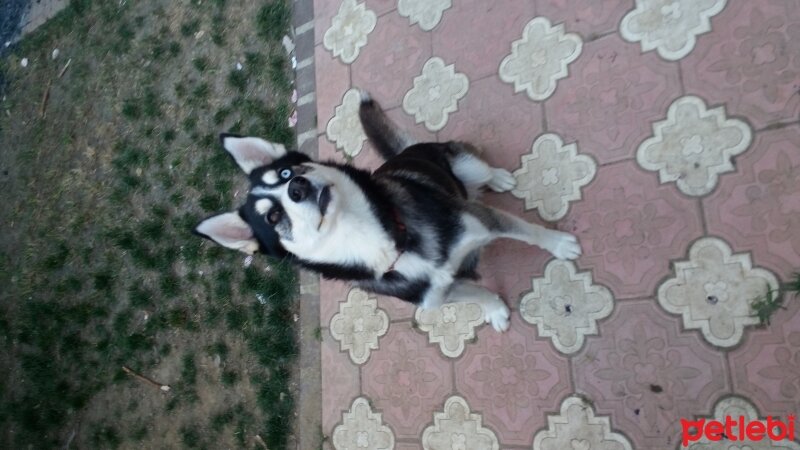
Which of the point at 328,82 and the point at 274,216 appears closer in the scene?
the point at 274,216

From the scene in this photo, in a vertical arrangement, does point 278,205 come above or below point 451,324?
above

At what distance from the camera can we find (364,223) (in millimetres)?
2270

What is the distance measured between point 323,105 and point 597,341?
2544mm

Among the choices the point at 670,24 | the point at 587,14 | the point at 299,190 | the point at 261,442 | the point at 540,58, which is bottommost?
the point at 261,442

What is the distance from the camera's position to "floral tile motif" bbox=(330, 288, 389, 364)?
3.47 metres

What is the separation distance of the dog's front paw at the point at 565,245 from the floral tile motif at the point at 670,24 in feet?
3.52

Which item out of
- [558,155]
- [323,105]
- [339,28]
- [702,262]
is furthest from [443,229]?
[339,28]

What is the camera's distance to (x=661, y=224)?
8.76 feet

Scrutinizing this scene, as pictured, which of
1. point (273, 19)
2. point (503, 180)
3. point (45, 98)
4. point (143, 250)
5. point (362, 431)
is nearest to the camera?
point (503, 180)

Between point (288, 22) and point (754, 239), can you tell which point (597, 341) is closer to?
point (754, 239)

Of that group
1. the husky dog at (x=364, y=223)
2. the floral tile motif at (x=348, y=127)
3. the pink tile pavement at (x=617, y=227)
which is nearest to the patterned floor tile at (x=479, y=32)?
the pink tile pavement at (x=617, y=227)

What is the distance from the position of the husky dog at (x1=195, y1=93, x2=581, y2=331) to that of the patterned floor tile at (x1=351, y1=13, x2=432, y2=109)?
1.11 metres

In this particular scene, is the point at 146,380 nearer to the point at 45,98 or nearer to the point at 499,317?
the point at 499,317

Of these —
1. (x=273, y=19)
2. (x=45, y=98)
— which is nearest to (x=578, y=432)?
(x=273, y=19)
